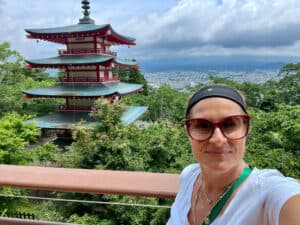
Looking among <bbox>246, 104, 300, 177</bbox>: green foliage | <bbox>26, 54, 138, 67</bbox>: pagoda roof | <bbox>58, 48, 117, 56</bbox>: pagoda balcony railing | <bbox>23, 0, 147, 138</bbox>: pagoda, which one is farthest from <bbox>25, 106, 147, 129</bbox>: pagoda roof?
<bbox>246, 104, 300, 177</bbox>: green foliage

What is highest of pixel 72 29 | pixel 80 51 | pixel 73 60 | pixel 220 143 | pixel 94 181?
pixel 72 29

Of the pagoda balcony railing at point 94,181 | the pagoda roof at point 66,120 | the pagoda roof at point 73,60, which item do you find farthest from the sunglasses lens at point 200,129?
the pagoda roof at point 73,60

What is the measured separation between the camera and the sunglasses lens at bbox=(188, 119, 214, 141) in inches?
15.0

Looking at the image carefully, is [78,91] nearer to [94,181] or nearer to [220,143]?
[94,181]

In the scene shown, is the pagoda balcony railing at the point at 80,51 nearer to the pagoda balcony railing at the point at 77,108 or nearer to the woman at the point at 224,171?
the pagoda balcony railing at the point at 77,108

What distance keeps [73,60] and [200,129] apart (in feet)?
20.6

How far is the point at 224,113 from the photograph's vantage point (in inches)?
14.8

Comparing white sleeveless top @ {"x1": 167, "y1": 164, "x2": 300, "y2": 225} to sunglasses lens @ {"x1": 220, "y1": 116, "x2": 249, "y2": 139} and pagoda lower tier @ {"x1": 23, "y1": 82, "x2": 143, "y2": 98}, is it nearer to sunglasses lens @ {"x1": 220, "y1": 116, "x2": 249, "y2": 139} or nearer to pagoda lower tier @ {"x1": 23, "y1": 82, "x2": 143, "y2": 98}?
sunglasses lens @ {"x1": 220, "y1": 116, "x2": 249, "y2": 139}

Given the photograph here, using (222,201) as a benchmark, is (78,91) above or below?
below

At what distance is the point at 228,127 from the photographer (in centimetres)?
38

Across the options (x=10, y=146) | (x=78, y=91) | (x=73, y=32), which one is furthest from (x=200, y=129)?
(x=73, y=32)

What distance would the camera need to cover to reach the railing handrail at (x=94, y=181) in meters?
0.54

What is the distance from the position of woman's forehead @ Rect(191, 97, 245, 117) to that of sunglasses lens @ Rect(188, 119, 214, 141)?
0.01m

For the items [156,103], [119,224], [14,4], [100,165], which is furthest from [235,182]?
[156,103]
